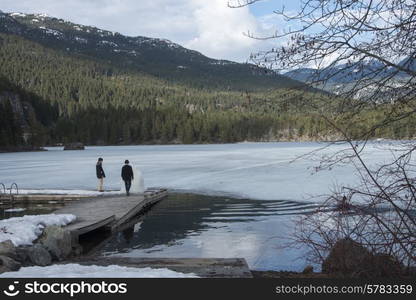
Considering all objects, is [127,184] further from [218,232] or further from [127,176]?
[218,232]

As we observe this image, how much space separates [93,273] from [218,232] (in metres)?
6.61

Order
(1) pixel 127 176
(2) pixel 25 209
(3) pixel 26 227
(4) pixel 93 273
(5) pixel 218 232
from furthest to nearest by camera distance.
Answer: (1) pixel 127 176 < (2) pixel 25 209 < (5) pixel 218 232 < (3) pixel 26 227 < (4) pixel 93 273

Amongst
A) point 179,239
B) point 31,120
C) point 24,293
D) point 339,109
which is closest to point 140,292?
point 24,293

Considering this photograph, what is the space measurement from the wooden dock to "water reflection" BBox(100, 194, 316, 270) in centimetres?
49

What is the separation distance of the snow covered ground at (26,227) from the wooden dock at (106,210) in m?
0.45

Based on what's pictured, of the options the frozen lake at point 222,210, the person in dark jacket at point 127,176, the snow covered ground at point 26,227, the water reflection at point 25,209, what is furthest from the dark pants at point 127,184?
the snow covered ground at point 26,227

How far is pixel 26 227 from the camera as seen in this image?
Answer: 35.3 feet

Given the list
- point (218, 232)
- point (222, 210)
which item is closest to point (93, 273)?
point (218, 232)

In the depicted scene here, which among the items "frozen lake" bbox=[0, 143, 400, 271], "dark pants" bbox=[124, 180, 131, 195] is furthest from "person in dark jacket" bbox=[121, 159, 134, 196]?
"frozen lake" bbox=[0, 143, 400, 271]

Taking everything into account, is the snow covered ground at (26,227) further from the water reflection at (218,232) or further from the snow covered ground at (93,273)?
the snow covered ground at (93,273)

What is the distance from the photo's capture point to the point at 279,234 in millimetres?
12633

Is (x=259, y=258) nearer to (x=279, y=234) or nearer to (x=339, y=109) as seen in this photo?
(x=279, y=234)

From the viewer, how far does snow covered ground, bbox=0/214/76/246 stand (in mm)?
9875

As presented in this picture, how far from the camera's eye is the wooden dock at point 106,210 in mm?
12656
